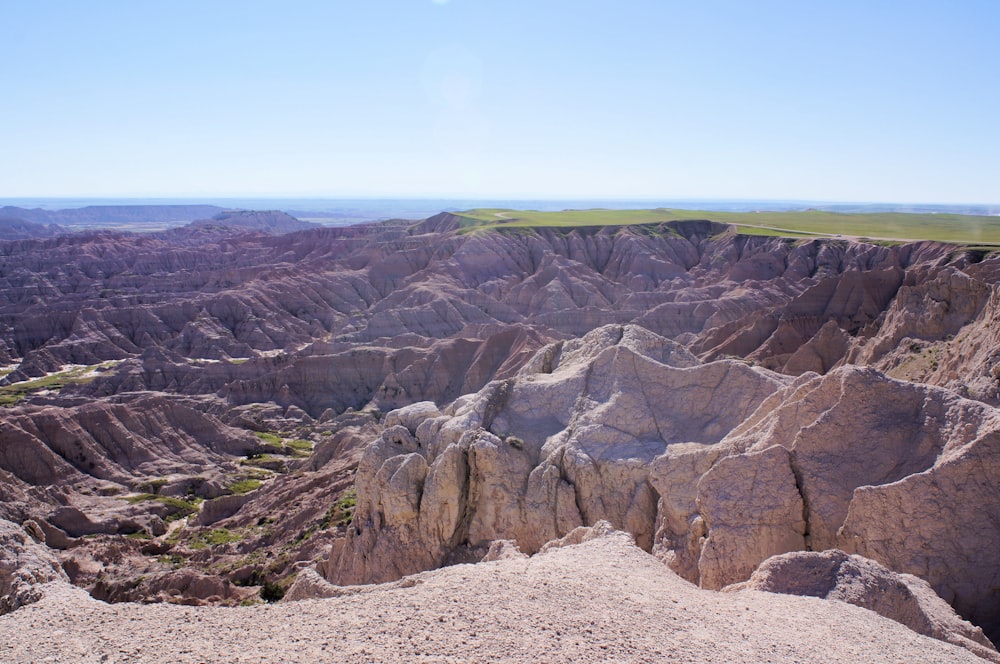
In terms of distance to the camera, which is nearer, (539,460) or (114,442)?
(539,460)

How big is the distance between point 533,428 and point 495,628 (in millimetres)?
12247

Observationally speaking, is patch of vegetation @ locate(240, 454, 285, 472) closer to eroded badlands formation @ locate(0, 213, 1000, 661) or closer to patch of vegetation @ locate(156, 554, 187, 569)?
eroded badlands formation @ locate(0, 213, 1000, 661)

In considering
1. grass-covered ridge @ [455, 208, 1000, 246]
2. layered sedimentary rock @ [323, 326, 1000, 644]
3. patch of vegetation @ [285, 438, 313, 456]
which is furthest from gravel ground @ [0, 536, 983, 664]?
grass-covered ridge @ [455, 208, 1000, 246]

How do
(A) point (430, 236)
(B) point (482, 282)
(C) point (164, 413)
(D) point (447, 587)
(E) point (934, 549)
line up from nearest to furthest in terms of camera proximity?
(D) point (447, 587) < (E) point (934, 549) < (C) point (164, 413) < (B) point (482, 282) < (A) point (430, 236)

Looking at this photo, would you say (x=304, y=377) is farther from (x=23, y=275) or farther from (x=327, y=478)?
(x=23, y=275)

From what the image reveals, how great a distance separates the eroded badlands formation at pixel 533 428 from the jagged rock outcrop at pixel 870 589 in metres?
0.05

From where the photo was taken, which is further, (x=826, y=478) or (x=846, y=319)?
(x=846, y=319)

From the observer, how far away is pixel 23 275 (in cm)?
12875

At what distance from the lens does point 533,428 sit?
23.0 m

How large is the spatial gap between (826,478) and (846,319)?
149 ft

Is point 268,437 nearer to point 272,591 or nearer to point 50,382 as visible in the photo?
point 272,591

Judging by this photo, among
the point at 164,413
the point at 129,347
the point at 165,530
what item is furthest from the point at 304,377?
the point at 129,347

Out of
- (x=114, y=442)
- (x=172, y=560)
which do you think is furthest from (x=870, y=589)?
(x=114, y=442)

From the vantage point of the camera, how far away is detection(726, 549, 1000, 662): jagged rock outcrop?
11648 millimetres
